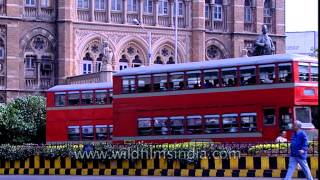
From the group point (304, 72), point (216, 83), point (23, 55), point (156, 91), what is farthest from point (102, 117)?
point (23, 55)

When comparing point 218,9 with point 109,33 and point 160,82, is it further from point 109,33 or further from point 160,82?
point 160,82

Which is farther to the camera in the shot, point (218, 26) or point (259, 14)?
point (259, 14)

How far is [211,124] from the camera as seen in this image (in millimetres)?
33000

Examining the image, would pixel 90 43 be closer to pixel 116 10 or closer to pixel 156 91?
pixel 116 10

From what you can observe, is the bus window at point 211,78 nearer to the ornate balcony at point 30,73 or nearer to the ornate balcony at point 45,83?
the ornate balcony at point 45,83

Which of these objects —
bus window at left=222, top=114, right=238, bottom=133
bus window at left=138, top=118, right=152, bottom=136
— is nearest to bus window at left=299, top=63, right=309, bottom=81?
bus window at left=222, top=114, right=238, bottom=133

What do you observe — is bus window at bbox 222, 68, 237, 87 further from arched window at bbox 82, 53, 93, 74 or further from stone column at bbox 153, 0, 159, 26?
stone column at bbox 153, 0, 159, 26

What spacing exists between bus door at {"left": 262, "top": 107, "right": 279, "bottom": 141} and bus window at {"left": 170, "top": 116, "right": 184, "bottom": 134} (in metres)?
4.15

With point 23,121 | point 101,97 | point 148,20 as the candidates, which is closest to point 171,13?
point 148,20

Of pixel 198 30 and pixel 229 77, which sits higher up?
Result: pixel 198 30

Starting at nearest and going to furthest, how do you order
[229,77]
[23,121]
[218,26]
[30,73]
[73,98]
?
[229,77] < [73,98] < [23,121] < [30,73] < [218,26]

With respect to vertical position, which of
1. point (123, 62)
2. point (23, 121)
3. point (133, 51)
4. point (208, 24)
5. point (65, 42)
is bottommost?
point (23, 121)

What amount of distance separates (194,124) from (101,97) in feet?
30.9

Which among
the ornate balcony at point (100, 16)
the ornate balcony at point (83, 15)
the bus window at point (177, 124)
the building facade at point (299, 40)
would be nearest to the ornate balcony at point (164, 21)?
the ornate balcony at point (100, 16)
